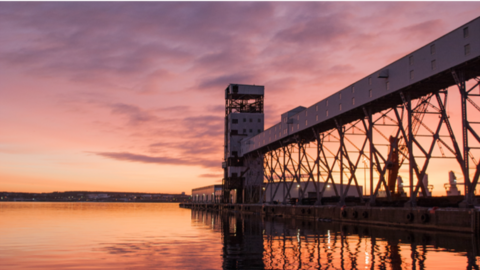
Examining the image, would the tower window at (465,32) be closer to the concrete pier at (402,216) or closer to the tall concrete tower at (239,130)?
the concrete pier at (402,216)

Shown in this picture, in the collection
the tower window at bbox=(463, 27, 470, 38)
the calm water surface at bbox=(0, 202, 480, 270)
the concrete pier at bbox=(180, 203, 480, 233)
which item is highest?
the tower window at bbox=(463, 27, 470, 38)

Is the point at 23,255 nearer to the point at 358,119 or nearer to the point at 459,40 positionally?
the point at 459,40

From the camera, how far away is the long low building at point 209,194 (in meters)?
142

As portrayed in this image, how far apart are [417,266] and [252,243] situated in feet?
34.8

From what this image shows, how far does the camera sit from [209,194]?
15700 cm

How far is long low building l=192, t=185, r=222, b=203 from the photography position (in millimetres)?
141712

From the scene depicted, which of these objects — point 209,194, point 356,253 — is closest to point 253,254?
point 356,253

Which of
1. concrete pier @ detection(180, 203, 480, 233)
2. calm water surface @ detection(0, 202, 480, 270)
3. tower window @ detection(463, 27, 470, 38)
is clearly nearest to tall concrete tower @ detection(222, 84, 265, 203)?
concrete pier @ detection(180, 203, 480, 233)

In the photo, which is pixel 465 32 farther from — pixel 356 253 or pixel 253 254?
pixel 253 254

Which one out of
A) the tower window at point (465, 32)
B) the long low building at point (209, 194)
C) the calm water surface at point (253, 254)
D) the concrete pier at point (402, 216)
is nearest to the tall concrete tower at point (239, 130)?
the long low building at point (209, 194)

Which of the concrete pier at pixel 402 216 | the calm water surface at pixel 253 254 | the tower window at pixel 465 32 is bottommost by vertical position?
the calm water surface at pixel 253 254

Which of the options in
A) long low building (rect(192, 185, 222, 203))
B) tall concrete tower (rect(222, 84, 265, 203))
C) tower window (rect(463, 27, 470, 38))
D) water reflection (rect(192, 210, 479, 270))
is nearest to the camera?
water reflection (rect(192, 210, 479, 270))

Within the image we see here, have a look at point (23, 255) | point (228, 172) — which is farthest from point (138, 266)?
point (228, 172)

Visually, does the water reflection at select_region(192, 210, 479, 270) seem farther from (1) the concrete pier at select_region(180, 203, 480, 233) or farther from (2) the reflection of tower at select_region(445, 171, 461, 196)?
(2) the reflection of tower at select_region(445, 171, 461, 196)
